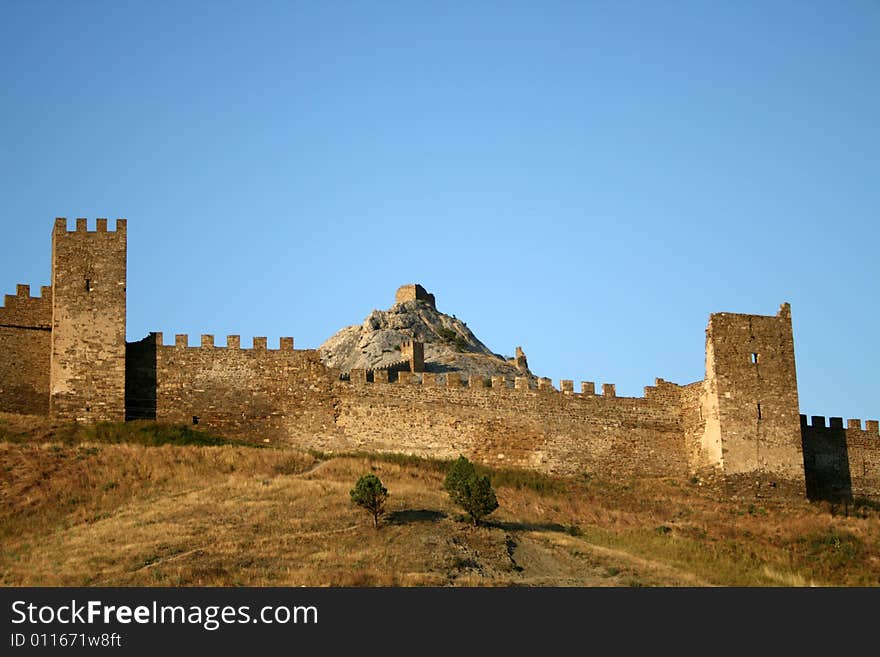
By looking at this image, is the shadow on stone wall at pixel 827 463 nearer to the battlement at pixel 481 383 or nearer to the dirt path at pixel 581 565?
the battlement at pixel 481 383

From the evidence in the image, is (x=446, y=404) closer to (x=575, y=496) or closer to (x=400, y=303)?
(x=575, y=496)

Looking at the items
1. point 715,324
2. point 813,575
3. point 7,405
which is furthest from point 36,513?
point 715,324

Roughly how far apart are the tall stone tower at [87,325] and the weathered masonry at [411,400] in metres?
0.04

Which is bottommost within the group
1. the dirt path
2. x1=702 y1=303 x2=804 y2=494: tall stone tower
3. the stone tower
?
the dirt path

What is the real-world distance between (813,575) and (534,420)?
13498mm

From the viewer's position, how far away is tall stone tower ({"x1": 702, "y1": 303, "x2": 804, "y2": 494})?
48.8 m

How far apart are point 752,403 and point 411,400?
11689 mm

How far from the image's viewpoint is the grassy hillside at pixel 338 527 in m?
33.4

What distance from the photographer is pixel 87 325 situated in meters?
45.5

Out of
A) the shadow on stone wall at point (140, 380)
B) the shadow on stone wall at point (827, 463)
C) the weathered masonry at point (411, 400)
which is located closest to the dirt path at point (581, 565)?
the weathered masonry at point (411, 400)

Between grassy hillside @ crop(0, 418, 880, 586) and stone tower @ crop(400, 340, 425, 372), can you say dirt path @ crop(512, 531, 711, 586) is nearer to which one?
grassy hillside @ crop(0, 418, 880, 586)

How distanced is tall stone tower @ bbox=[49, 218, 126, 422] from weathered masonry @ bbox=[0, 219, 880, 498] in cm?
4

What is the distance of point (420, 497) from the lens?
40281 millimetres

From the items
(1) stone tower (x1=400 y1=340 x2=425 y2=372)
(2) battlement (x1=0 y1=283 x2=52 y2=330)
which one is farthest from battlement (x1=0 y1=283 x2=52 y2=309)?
(1) stone tower (x1=400 y1=340 x2=425 y2=372)
